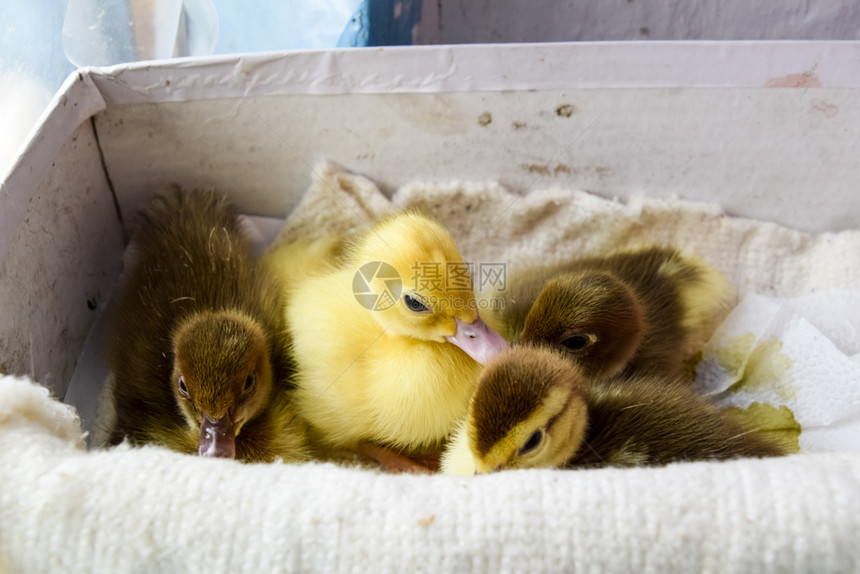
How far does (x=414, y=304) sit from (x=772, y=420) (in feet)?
2.21

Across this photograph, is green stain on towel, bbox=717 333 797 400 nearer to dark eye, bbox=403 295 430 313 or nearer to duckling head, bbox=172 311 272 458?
dark eye, bbox=403 295 430 313

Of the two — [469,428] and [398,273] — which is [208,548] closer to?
[469,428]

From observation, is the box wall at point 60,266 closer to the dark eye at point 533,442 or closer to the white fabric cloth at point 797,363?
the dark eye at point 533,442

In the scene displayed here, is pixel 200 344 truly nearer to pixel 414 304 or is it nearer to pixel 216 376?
pixel 216 376

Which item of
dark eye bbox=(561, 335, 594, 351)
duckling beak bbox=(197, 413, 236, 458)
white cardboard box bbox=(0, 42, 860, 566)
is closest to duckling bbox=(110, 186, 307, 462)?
duckling beak bbox=(197, 413, 236, 458)

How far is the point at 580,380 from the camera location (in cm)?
93

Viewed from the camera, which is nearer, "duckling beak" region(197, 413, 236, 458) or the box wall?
"duckling beak" region(197, 413, 236, 458)

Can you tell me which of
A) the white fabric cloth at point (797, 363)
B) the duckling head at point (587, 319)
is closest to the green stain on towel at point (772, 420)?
the white fabric cloth at point (797, 363)

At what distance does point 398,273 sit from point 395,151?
479 millimetres

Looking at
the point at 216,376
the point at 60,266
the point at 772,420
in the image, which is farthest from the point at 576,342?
the point at 60,266

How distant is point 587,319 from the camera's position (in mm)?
1022

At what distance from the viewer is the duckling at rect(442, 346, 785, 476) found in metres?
0.84

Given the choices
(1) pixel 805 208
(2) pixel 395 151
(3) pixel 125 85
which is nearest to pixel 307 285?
(2) pixel 395 151

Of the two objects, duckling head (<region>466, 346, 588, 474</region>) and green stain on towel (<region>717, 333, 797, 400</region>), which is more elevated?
duckling head (<region>466, 346, 588, 474</region>)
